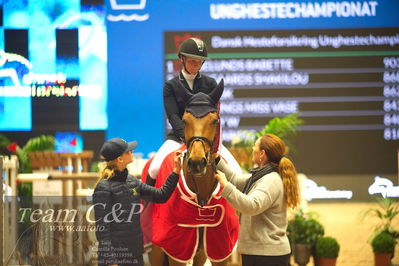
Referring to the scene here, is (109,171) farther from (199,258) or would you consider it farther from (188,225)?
(199,258)

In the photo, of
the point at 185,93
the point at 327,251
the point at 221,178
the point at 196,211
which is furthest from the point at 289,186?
the point at 327,251

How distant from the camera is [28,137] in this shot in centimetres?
1014

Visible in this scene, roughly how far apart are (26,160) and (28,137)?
60.8 inches

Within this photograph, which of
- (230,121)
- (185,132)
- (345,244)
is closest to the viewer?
(185,132)

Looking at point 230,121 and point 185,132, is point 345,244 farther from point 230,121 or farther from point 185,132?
point 185,132

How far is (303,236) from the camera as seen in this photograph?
6836 millimetres

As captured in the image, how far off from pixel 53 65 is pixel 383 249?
18.0 feet

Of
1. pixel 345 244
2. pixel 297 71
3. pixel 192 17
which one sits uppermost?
pixel 192 17

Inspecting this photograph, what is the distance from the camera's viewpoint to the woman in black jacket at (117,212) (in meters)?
3.80

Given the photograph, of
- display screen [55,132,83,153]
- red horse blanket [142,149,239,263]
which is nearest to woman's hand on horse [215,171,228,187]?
red horse blanket [142,149,239,263]

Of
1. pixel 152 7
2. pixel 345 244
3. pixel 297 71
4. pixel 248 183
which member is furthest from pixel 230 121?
pixel 248 183

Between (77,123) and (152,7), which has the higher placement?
(152,7)

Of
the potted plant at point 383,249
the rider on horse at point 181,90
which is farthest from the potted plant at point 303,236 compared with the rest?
the rider on horse at point 181,90

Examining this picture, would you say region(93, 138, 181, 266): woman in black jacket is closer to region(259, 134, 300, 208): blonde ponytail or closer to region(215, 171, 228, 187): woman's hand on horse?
region(215, 171, 228, 187): woman's hand on horse
